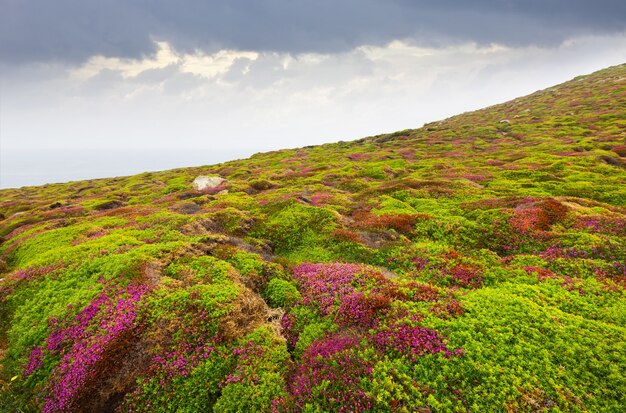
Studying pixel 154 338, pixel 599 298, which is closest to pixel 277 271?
pixel 154 338

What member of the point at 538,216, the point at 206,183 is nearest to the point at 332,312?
the point at 538,216

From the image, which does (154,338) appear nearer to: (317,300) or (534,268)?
(317,300)

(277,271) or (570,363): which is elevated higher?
(277,271)

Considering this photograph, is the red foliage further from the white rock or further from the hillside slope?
the white rock

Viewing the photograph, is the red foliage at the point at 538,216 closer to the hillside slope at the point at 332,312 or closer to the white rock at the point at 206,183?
the hillside slope at the point at 332,312

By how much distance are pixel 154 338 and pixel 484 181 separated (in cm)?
3527

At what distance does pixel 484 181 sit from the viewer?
34844mm

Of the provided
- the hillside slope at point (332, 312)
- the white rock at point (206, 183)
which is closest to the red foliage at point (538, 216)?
the hillside slope at point (332, 312)

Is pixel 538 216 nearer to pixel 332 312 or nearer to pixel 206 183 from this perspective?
pixel 332 312

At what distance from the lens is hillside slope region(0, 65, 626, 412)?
9078mm

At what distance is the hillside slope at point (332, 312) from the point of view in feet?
29.8

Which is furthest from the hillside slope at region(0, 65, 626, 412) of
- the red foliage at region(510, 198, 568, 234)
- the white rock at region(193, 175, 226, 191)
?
the white rock at region(193, 175, 226, 191)

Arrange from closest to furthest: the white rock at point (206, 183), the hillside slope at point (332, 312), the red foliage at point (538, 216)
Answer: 1. the hillside slope at point (332, 312)
2. the red foliage at point (538, 216)
3. the white rock at point (206, 183)

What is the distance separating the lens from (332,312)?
12633 mm
